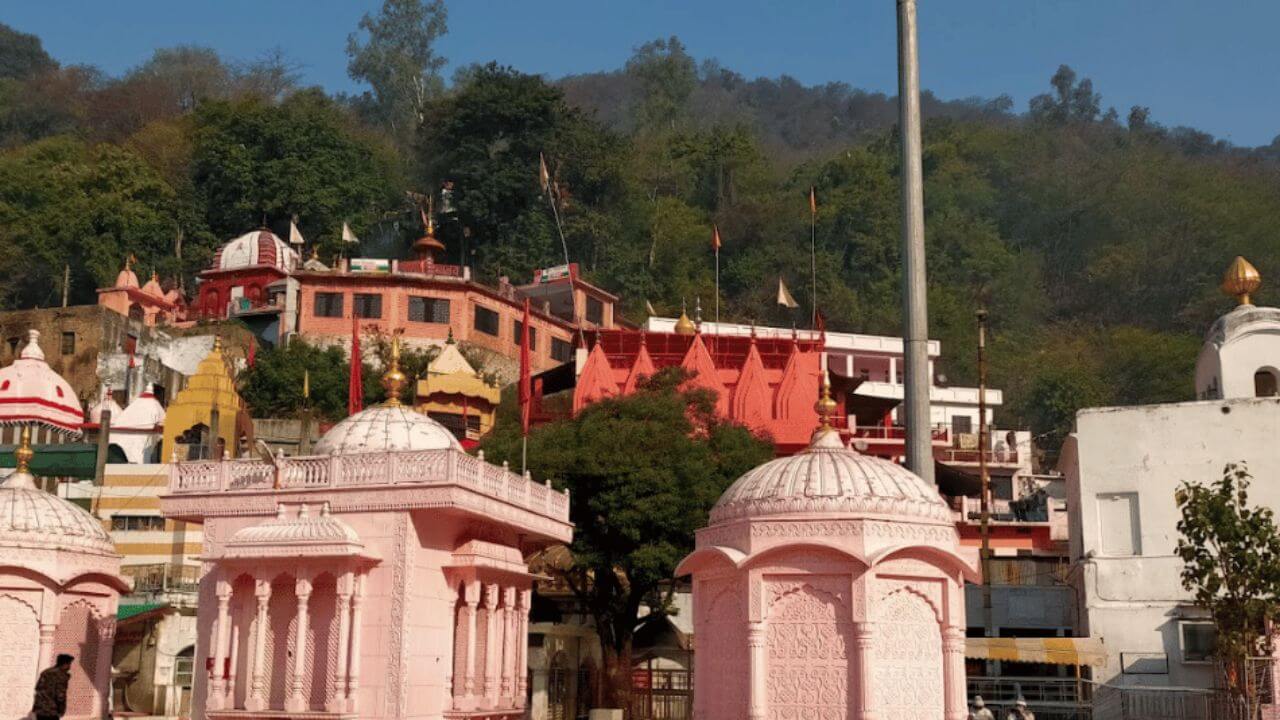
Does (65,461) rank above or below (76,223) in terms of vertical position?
below

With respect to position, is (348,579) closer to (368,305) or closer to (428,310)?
(428,310)

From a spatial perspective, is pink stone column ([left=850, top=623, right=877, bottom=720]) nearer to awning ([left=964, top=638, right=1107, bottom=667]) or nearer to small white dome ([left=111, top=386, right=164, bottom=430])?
awning ([left=964, top=638, right=1107, bottom=667])

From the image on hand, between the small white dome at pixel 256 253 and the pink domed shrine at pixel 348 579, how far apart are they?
36.4 meters

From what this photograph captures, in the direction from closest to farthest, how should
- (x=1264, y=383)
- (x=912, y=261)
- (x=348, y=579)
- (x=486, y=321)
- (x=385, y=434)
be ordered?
(x=348, y=579), (x=912, y=261), (x=385, y=434), (x=1264, y=383), (x=486, y=321)

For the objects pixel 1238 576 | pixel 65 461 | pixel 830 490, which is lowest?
pixel 1238 576

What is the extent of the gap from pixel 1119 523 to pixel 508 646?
520 inches

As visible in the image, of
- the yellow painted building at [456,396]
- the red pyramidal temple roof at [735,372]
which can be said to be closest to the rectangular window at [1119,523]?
the red pyramidal temple roof at [735,372]

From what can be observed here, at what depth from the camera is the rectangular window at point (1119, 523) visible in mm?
29047

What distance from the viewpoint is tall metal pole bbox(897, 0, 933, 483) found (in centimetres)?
2030

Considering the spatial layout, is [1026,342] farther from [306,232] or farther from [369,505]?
[369,505]

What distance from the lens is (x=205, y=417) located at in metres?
43.2

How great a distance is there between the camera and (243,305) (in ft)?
185

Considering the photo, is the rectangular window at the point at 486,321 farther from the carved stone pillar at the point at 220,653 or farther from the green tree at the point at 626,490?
the carved stone pillar at the point at 220,653

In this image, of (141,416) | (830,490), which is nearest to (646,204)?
(141,416)
